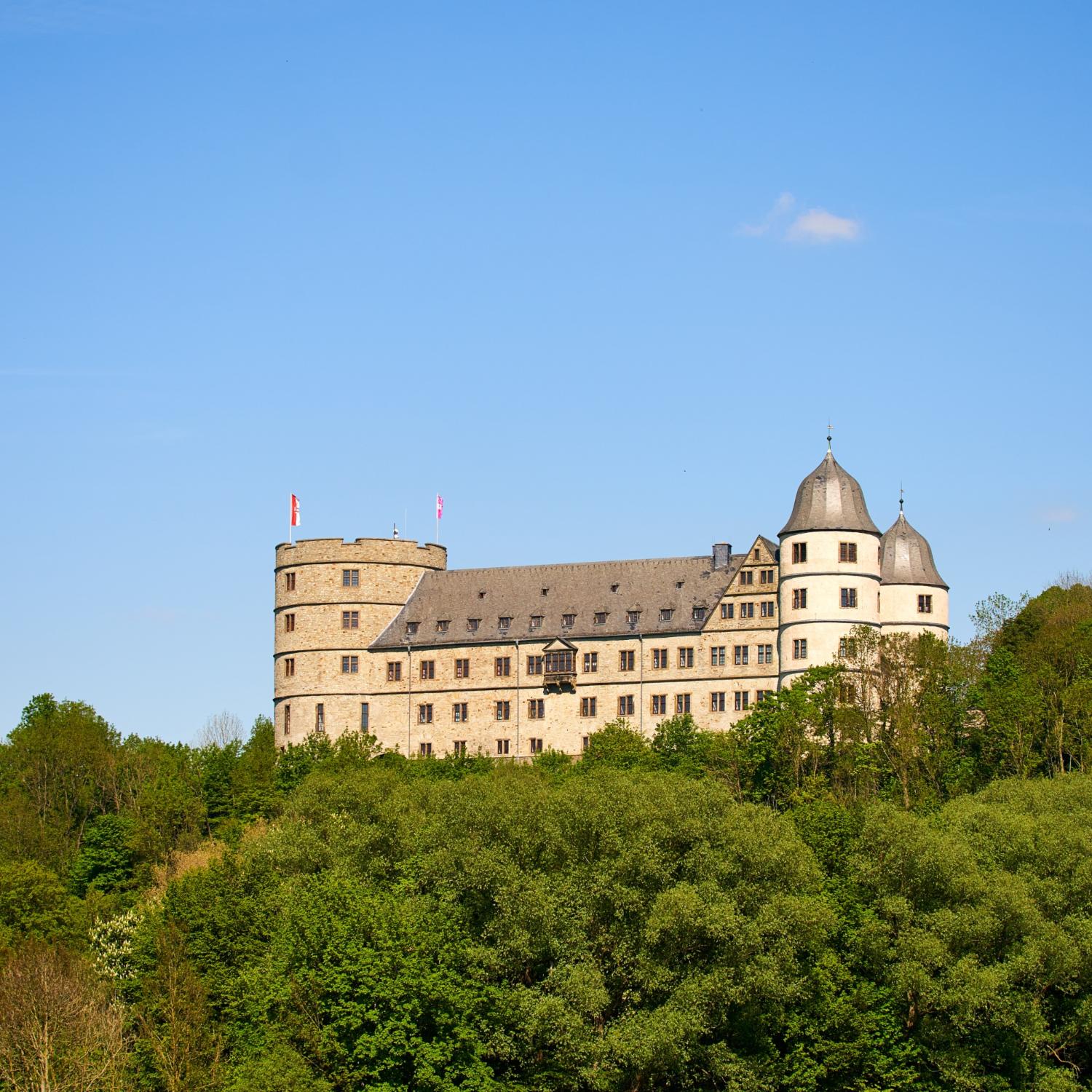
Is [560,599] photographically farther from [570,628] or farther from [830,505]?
[830,505]

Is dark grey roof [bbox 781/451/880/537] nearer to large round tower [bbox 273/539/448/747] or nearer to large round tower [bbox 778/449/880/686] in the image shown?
large round tower [bbox 778/449/880/686]

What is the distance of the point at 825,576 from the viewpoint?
350ft

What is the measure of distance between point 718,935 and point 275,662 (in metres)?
52.7

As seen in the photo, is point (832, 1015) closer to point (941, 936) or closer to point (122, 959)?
point (941, 936)

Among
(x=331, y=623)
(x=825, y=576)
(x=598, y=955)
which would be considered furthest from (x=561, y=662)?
(x=598, y=955)

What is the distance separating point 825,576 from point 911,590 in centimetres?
485

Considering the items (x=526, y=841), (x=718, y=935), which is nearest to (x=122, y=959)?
(x=526, y=841)

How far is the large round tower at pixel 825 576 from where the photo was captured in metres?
106

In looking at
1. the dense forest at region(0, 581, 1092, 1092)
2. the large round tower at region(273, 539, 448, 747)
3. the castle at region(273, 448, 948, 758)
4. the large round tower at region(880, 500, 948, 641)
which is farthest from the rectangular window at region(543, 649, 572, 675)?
the dense forest at region(0, 581, 1092, 1092)

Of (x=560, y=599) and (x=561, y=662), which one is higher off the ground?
(x=560, y=599)

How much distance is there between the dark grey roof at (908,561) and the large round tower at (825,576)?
5.19ft

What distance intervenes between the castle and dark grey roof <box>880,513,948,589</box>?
83mm

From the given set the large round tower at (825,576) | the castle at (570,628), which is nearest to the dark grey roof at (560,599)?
the castle at (570,628)

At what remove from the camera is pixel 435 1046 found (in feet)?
228
